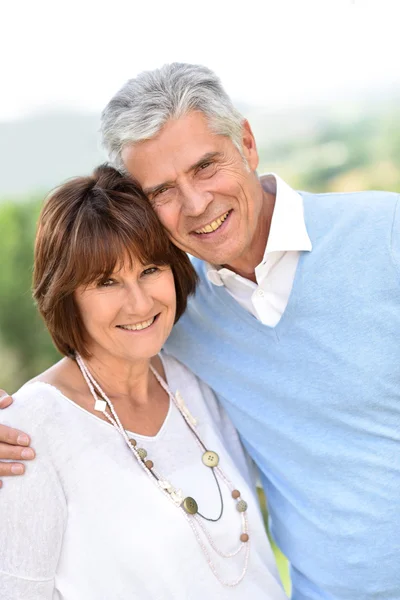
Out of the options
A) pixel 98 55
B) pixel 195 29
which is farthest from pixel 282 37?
pixel 98 55

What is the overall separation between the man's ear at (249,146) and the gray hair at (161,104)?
0.10 m

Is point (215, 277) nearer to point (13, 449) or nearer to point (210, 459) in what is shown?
point (210, 459)

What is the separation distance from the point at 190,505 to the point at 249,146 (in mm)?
1094

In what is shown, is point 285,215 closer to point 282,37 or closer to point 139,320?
point 139,320

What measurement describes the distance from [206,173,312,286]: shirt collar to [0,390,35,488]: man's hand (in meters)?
0.82

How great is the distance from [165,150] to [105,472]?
894mm

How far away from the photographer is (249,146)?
236cm

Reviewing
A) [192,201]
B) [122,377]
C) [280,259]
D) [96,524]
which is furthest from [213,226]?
[96,524]

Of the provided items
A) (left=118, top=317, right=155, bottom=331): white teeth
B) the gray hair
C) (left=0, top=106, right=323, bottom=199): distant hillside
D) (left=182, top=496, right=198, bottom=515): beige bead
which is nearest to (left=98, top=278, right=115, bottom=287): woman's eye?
(left=118, top=317, right=155, bottom=331): white teeth

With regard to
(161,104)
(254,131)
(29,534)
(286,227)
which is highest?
(161,104)

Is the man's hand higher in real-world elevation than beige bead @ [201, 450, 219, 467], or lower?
higher

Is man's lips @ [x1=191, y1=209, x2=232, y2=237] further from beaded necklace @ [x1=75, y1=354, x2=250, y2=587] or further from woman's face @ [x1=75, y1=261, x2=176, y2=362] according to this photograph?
beaded necklace @ [x1=75, y1=354, x2=250, y2=587]

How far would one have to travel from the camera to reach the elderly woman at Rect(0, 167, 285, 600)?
1886 mm

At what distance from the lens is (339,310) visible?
2100 millimetres
